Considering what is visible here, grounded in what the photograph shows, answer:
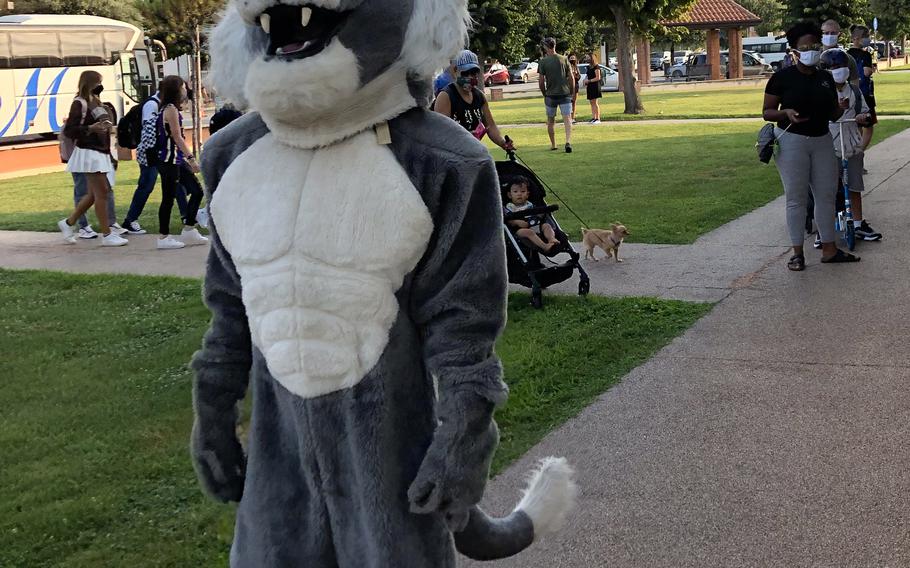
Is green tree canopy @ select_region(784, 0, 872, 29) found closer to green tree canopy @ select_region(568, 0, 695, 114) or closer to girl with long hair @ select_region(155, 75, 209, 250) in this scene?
green tree canopy @ select_region(568, 0, 695, 114)

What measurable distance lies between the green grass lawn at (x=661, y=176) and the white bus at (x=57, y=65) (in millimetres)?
12760

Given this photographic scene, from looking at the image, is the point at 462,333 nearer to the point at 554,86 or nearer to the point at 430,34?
the point at 430,34

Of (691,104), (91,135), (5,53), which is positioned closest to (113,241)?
(91,135)

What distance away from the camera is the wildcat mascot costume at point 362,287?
7.33 feet

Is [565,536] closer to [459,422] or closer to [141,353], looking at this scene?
[459,422]

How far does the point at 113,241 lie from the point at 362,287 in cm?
1035

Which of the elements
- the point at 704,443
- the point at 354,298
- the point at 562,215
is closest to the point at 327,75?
the point at 354,298

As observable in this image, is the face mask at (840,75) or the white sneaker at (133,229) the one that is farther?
the white sneaker at (133,229)

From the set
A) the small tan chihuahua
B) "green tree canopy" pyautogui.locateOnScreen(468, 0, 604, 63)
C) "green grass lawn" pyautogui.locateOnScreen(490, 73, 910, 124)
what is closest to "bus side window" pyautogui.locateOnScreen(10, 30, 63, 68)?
"green grass lawn" pyautogui.locateOnScreen(490, 73, 910, 124)

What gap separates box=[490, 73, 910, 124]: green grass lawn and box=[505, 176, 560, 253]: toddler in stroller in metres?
18.4

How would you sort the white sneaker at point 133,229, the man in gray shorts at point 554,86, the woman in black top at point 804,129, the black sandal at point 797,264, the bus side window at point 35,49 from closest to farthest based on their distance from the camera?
the woman in black top at point 804,129, the black sandal at point 797,264, the white sneaker at point 133,229, the man in gray shorts at point 554,86, the bus side window at point 35,49

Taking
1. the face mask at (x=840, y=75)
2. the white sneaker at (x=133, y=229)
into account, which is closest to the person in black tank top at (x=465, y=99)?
the face mask at (x=840, y=75)

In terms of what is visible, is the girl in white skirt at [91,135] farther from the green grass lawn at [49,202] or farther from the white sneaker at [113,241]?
the green grass lawn at [49,202]

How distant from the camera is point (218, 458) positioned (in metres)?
2.53
